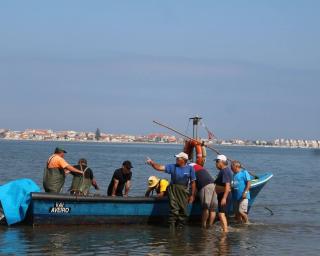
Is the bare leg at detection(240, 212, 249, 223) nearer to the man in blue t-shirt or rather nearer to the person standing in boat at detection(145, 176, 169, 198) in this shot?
the man in blue t-shirt

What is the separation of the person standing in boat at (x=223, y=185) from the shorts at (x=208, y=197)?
0.57ft

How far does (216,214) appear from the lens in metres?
14.8

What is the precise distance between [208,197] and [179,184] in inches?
31.4

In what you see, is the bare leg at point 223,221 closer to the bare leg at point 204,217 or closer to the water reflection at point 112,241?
the water reflection at point 112,241

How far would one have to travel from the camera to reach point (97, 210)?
13.6 meters

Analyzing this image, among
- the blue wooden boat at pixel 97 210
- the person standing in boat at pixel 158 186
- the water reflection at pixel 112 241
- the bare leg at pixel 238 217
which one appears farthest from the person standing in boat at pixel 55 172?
the bare leg at pixel 238 217

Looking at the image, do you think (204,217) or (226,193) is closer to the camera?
(226,193)

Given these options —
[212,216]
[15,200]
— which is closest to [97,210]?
[15,200]

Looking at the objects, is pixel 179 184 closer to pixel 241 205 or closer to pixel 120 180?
pixel 120 180

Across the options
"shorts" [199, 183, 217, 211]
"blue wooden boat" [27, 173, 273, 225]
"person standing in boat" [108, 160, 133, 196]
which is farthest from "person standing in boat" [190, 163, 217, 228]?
"person standing in boat" [108, 160, 133, 196]

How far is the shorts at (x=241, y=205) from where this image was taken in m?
14.7

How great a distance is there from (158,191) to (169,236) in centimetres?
155

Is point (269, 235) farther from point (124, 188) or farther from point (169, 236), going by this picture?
point (124, 188)

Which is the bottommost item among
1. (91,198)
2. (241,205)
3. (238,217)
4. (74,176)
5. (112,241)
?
(112,241)
